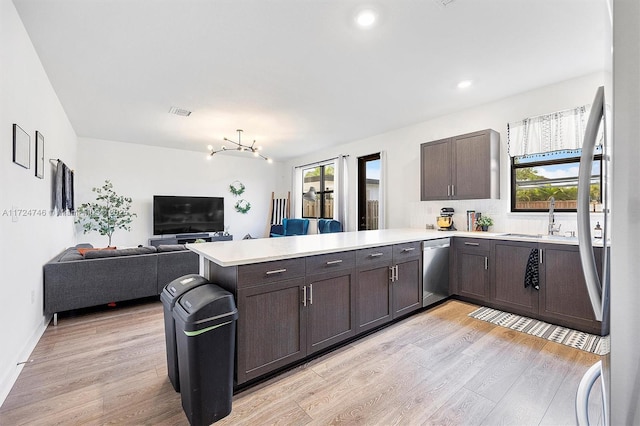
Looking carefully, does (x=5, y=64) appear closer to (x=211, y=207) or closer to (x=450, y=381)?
(x=450, y=381)

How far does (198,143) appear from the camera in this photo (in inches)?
241

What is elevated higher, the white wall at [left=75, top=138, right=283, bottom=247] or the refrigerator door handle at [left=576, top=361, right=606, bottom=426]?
the white wall at [left=75, top=138, right=283, bottom=247]

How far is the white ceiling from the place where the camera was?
2.16m

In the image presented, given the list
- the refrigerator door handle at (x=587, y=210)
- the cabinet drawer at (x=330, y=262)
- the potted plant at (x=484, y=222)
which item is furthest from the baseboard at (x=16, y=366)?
the potted plant at (x=484, y=222)

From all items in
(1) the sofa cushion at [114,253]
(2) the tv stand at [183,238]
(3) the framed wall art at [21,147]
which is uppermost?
(3) the framed wall art at [21,147]

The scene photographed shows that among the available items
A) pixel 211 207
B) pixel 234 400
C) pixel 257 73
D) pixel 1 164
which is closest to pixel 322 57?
pixel 257 73

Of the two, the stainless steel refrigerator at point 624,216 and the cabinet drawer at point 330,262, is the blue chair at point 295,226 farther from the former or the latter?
the stainless steel refrigerator at point 624,216

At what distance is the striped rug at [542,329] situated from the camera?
2.53 m

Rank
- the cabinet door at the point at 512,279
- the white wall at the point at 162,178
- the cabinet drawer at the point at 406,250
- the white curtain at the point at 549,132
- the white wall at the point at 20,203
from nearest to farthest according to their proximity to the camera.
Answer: the white wall at the point at 20,203 < the cabinet drawer at the point at 406,250 < the cabinet door at the point at 512,279 < the white curtain at the point at 549,132 < the white wall at the point at 162,178

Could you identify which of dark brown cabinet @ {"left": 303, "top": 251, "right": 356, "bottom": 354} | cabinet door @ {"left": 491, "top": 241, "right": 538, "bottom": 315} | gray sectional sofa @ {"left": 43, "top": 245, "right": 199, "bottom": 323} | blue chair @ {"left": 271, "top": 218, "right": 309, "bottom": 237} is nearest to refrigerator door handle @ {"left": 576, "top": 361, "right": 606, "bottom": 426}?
dark brown cabinet @ {"left": 303, "top": 251, "right": 356, "bottom": 354}

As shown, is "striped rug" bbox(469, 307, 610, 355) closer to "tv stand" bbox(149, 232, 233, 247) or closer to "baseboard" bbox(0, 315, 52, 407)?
"baseboard" bbox(0, 315, 52, 407)

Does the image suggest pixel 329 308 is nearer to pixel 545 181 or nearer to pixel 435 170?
pixel 435 170

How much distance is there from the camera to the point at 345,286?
7.99 ft

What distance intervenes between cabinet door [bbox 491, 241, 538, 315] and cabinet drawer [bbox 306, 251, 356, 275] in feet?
6.17
